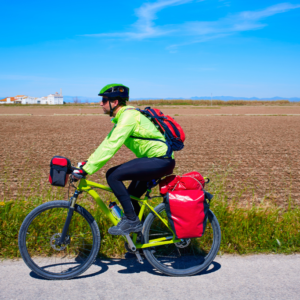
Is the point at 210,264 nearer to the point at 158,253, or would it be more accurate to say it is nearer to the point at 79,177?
the point at 158,253

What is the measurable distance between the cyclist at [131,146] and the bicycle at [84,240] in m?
0.18

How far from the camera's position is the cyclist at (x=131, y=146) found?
9.57ft

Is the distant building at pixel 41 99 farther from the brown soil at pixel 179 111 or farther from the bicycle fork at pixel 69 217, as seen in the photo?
the bicycle fork at pixel 69 217

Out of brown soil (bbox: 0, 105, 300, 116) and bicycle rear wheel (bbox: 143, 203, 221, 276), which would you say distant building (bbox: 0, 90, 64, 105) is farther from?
bicycle rear wheel (bbox: 143, 203, 221, 276)

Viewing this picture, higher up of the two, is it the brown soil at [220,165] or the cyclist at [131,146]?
the cyclist at [131,146]

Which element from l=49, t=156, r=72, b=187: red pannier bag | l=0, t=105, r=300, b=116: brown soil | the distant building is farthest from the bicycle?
the distant building

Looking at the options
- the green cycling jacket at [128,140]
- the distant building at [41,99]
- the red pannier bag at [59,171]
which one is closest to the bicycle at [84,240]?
the red pannier bag at [59,171]

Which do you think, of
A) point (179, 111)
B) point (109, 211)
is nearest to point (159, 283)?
point (109, 211)

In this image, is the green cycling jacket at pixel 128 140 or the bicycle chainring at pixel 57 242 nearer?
the green cycling jacket at pixel 128 140

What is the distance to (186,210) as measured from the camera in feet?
10.0

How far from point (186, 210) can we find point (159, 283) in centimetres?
73

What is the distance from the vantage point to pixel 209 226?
340 cm

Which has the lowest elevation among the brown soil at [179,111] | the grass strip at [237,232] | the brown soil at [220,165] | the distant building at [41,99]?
the brown soil at [220,165]

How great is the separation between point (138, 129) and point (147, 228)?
1.06 metres
